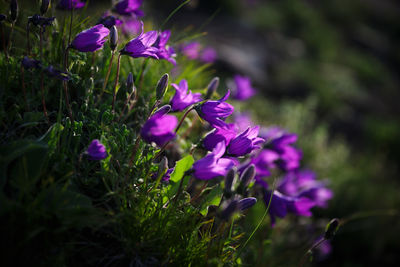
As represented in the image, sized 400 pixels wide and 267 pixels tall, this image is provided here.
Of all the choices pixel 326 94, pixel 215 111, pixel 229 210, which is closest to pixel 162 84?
pixel 215 111

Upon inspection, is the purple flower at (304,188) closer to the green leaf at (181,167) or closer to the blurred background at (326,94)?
the blurred background at (326,94)

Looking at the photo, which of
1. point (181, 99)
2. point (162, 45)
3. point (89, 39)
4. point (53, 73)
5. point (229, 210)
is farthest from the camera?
point (162, 45)

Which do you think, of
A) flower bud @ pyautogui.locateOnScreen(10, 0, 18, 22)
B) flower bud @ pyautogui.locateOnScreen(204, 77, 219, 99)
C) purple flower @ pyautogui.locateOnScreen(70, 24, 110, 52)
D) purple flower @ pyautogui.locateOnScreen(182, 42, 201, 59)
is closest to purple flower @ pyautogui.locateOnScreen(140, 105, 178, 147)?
purple flower @ pyautogui.locateOnScreen(70, 24, 110, 52)

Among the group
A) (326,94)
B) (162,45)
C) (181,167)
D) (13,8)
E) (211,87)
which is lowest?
(326,94)

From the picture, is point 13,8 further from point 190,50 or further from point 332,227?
point 332,227

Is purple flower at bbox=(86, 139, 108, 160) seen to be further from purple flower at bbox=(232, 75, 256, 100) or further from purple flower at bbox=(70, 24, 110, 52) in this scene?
purple flower at bbox=(232, 75, 256, 100)

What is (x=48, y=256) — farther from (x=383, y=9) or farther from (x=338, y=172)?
(x=383, y=9)
